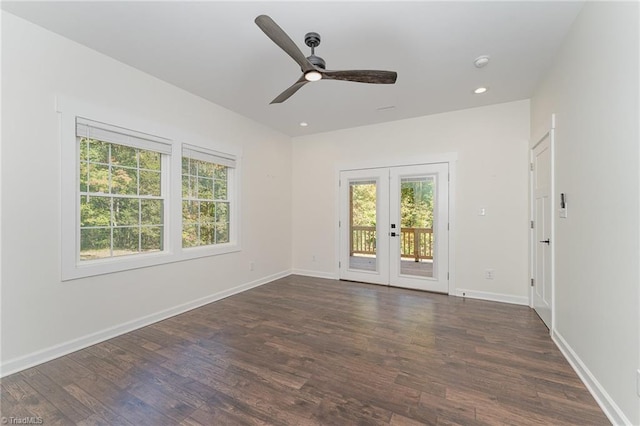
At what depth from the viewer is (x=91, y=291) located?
264 cm

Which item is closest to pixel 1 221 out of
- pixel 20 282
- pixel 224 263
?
pixel 20 282

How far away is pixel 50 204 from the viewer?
2375 millimetres

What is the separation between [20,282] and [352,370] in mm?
2806

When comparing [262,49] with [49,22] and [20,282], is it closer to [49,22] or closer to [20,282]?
[49,22]

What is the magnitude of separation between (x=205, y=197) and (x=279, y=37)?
275 centimetres

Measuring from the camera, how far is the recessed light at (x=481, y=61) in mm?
2718

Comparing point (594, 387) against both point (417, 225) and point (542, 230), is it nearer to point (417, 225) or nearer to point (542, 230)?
point (542, 230)

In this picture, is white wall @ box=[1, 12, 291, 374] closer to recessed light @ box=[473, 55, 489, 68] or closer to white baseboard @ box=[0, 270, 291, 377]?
white baseboard @ box=[0, 270, 291, 377]

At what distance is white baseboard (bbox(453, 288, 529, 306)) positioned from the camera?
3.74 m

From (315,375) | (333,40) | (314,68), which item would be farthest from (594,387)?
(333,40)

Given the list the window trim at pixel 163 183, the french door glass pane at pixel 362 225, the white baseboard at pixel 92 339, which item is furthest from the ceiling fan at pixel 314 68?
the white baseboard at pixel 92 339

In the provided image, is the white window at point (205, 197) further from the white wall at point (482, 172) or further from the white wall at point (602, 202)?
the white wall at point (602, 202)

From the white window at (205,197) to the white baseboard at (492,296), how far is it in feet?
12.2

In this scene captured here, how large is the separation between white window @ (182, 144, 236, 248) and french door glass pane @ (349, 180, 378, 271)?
2195 mm
